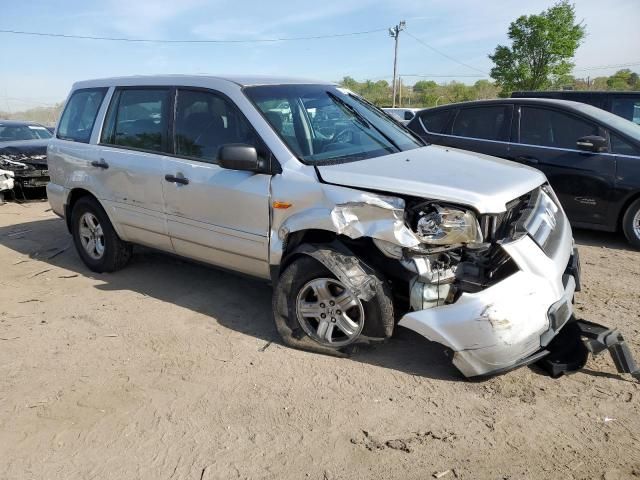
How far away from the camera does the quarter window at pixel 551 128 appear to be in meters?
6.43

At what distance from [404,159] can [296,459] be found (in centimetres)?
219

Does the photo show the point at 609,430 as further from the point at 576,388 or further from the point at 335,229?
the point at 335,229

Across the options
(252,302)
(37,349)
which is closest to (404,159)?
(252,302)

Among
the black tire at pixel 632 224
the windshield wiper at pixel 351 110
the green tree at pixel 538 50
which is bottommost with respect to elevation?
the black tire at pixel 632 224

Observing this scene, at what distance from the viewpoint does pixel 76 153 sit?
5426 mm

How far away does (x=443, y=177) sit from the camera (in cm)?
341

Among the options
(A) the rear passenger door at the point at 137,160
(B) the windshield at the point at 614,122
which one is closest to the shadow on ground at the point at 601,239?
(B) the windshield at the point at 614,122

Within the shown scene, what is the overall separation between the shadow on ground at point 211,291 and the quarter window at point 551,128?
12.5 ft

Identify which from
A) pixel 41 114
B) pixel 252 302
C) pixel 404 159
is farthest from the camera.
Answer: pixel 41 114

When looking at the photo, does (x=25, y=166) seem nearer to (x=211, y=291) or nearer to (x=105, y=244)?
(x=105, y=244)

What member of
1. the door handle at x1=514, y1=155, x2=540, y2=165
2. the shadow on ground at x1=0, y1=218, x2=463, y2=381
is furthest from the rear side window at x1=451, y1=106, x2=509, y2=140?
the shadow on ground at x1=0, y1=218, x2=463, y2=381

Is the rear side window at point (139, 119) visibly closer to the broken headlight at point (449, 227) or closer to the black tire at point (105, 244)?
the black tire at point (105, 244)

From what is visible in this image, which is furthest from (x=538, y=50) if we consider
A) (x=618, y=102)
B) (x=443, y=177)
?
(x=443, y=177)

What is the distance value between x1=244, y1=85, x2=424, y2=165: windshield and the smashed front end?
93 centimetres
